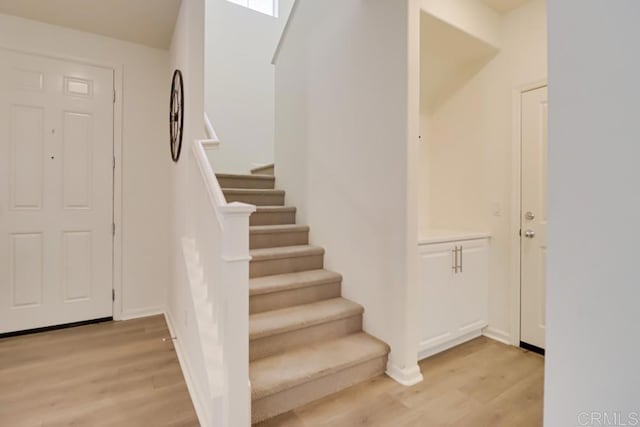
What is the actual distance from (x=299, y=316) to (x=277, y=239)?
34.0 inches

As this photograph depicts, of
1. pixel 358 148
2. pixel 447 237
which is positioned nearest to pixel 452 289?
pixel 447 237

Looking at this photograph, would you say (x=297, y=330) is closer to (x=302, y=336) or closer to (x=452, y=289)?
(x=302, y=336)

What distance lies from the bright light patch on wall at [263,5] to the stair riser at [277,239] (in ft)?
11.7

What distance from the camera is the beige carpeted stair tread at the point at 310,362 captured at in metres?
1.72

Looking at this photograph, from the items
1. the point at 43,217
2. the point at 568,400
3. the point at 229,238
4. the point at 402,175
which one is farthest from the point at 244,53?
the point at 568,400

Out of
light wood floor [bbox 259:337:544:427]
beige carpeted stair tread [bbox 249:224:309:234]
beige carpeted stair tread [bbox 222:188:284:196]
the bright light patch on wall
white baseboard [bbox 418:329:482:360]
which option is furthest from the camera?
the bright light patch on wall

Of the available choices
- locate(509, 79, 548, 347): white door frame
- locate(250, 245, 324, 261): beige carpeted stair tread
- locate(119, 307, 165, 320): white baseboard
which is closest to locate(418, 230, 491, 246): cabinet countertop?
locate(509, 79, 548, 347): white door frame

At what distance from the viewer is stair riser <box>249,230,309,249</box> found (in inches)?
107

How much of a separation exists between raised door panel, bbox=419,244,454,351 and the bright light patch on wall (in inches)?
169

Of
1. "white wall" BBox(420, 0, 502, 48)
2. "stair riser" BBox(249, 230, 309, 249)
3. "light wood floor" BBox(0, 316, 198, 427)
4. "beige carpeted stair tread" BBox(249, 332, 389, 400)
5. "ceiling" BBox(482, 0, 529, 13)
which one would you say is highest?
"ceiling" BBox(482, 0, 529, 13)

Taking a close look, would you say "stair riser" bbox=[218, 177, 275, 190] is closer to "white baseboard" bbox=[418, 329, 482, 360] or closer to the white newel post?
the white newel post

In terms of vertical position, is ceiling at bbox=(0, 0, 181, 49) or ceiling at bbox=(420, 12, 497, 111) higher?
ceiling at bbox=(0, 0, 181, 49)

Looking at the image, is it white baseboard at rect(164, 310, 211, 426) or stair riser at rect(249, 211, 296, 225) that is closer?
white baseboard at rect(164, 310, 211, 426)

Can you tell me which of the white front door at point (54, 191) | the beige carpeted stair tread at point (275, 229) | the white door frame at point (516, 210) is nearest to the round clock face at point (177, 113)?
the white front door at point (54, 191)
